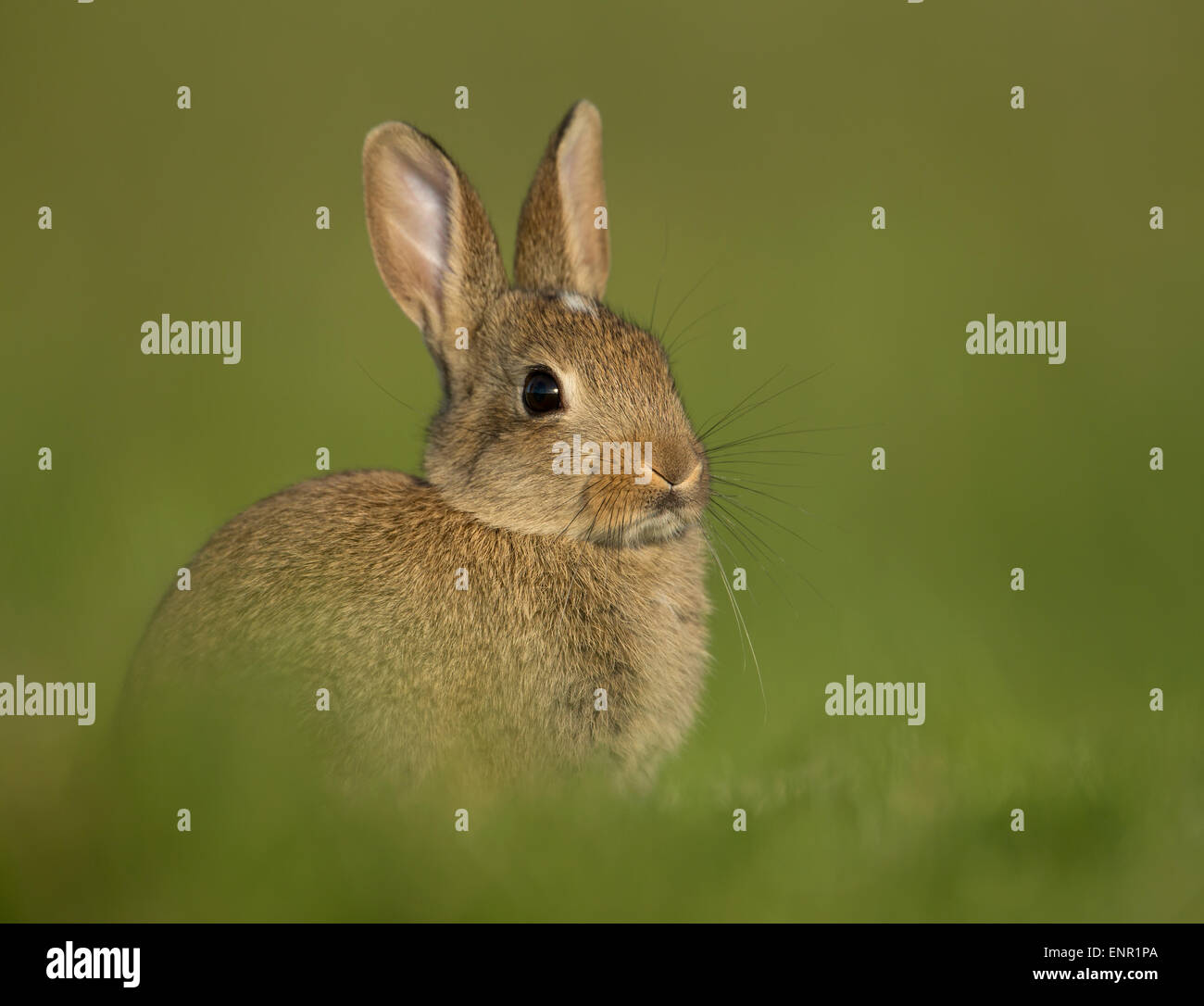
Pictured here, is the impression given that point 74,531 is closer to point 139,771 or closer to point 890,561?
point 139,771

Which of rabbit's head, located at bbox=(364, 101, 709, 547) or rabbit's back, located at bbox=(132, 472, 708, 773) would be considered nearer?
rabbit's back, located at bbox=(132, 472, 708, 773)

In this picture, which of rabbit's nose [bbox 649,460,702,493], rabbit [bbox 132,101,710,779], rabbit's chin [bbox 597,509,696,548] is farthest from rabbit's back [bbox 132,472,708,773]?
rabbit's nose [bbox 649,460,702,493]

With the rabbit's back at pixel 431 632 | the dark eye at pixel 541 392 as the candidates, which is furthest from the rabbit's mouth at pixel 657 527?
the dark eye at pixel 541 392

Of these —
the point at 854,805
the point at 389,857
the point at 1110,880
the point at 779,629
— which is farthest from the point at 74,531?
the point at 1110,880

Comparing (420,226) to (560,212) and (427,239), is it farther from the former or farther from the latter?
(560,212)

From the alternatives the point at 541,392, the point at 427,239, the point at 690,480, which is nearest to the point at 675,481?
the point at 690,480

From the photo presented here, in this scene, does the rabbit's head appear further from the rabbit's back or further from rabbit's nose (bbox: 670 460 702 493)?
the rabbit's back
